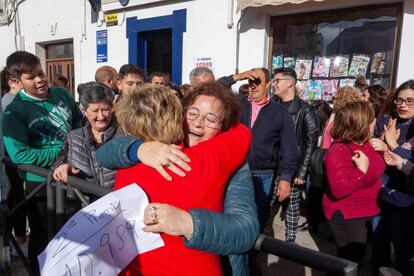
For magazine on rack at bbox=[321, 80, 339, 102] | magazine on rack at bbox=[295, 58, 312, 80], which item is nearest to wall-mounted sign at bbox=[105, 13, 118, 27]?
magazine on rack at bbox=[295, 58, 312, 80]

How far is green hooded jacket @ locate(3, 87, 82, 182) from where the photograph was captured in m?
2.28

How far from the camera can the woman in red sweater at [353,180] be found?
7.20ft

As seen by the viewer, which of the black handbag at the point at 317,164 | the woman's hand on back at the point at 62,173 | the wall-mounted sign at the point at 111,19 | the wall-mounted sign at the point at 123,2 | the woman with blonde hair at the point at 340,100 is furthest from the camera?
the wall-mounted sign at the point at 111,19

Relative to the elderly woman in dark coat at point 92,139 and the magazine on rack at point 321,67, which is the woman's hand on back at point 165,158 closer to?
the elderly woman in dark coat at point 92,139

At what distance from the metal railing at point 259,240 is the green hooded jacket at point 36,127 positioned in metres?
0.13

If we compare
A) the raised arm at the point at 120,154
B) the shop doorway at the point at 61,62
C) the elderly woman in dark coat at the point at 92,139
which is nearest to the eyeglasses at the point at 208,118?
the raised arm at the point at 120,154

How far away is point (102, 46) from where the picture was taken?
7570 mm

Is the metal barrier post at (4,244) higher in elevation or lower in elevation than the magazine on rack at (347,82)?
lower

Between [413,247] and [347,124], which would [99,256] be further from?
[413,247]

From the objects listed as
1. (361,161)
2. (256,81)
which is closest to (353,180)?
(361,161)

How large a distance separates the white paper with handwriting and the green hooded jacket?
140 cm

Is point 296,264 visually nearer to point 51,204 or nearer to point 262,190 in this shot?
point 262,190

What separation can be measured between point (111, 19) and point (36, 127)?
218 inches

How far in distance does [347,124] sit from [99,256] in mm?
1794
